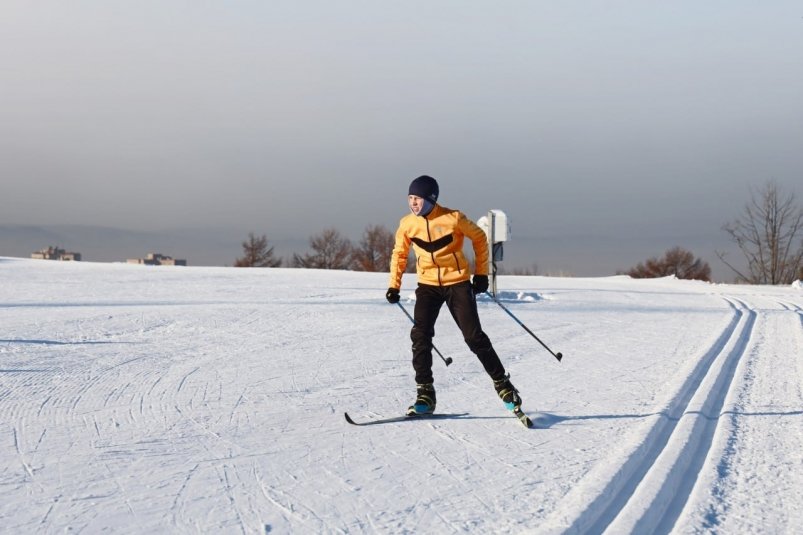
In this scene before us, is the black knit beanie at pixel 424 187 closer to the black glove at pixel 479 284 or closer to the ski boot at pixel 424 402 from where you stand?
the black glove at pixel 479 284

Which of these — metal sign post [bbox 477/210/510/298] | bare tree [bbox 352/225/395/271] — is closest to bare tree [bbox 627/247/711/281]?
bare tree [bbox 352/225/395/271]

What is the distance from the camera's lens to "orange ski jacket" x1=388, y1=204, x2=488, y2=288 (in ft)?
18.0

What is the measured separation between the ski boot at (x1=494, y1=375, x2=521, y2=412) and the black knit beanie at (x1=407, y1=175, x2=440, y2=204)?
4.81ft

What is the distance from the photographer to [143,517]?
10.7 ft

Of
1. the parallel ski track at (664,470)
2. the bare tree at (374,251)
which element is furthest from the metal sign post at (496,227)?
the bare tree at (374,251)

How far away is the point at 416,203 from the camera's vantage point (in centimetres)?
543

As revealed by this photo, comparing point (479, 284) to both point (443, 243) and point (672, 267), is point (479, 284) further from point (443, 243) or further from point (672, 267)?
point (672, 267)

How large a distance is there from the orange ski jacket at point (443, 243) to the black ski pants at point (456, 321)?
0.08 meters

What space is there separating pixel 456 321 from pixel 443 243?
0.60m

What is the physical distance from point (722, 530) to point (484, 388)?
3495 millimetres

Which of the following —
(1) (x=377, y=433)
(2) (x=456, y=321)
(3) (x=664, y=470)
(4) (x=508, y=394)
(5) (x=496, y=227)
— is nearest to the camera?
(3) (x=664, y=470)

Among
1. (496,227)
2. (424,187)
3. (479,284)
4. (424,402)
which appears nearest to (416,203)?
(424,187)

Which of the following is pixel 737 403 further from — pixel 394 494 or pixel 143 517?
pixel 143 517

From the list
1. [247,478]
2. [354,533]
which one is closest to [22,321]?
[247,478]
